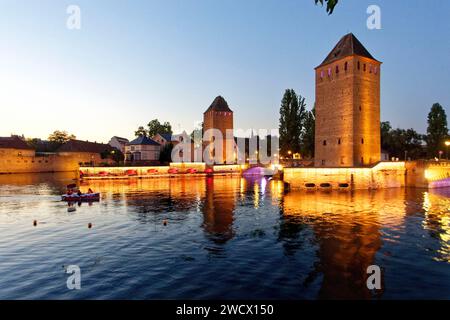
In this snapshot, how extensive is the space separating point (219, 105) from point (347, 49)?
4453 cm

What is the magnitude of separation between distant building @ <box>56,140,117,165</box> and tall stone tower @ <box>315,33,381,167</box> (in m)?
65.8

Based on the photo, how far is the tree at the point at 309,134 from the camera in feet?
237

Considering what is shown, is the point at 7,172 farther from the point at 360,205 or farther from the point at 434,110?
the point at 434,110

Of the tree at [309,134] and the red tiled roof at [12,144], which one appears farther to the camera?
the red tiled roof at [12,144]

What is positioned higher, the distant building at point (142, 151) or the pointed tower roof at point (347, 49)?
the pointed tower roof at point (347, 49)

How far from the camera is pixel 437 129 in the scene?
63875mm

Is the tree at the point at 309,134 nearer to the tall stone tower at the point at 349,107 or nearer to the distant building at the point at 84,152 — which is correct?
the tall stone tower at the point at 349,107

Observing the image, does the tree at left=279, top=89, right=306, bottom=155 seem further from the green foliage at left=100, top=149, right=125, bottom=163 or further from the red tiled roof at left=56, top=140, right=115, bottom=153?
the red tiled roof at left=56, top=140, right=115, bottom=153

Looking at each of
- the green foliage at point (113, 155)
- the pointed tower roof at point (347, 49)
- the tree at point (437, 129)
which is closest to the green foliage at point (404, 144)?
the tree at point (437, 129)

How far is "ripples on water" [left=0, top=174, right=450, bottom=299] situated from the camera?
39.2 ft

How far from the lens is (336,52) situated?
50094mm

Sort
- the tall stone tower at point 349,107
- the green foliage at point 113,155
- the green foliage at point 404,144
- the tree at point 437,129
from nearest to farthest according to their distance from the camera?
the tall stone tower at point 349,107, the tree at point 437,129, the green foliage at point 404,144, the green foliage at point 113,155

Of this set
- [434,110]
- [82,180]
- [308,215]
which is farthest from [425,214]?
[82,180]
